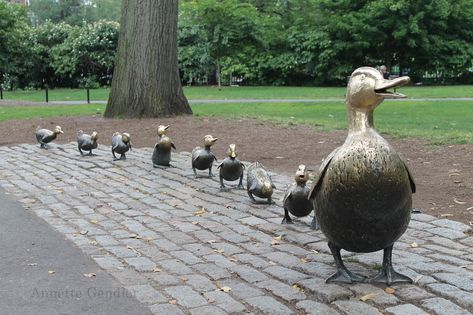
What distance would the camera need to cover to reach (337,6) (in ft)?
131

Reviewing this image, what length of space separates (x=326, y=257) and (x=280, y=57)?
117 feet

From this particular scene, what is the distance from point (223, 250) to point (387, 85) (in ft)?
7.38

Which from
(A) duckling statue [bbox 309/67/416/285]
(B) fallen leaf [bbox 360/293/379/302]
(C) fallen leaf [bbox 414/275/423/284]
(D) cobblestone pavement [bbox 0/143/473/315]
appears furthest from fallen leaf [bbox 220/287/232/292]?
(C) fallen leaf [bbox 414/275/423/284]

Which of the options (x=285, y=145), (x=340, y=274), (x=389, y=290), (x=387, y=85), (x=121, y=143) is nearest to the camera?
(x=387, y=85)

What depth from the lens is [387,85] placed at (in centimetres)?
416

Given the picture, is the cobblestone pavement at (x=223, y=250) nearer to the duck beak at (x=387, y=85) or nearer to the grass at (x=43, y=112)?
the duck beak at (x=387, y=85)

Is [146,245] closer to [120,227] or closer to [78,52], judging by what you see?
[120,227]

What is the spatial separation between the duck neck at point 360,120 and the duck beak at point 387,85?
181mm

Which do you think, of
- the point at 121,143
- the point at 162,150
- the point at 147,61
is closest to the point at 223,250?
the point at 162,150

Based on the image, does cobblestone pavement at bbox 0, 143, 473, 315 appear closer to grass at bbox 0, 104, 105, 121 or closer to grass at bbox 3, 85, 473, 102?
grass at bbox 0, 104, 105, 121

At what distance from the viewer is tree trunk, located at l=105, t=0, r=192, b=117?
15.5 meters

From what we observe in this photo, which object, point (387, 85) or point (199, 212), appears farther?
point (199, 212)

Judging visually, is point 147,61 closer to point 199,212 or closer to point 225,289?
point 199,212

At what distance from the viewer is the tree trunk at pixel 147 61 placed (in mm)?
15531
